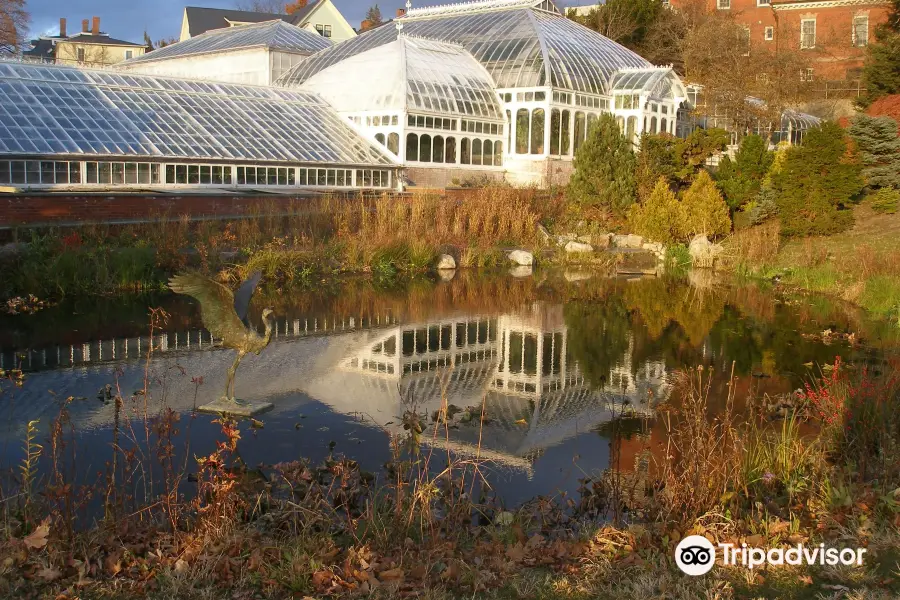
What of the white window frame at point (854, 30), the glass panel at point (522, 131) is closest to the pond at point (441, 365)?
the glass panel at point (522, 131)

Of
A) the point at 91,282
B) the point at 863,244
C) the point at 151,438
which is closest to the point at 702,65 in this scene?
the point at 863,244

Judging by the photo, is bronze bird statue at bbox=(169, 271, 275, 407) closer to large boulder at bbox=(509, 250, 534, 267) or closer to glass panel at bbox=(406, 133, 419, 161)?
large boulder at bbox=(509, 250, 534, 267)

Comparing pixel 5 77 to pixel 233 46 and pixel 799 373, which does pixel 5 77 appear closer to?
pixel 233 46

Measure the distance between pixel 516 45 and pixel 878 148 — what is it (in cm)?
1746

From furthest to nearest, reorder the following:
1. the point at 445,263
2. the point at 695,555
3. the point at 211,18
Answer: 1. the point at 211,18
2. the point at 445,263
3. the point at 695,555

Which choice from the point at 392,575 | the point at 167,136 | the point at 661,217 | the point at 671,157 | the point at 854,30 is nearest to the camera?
the point at 392,575

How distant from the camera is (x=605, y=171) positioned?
90.9ft

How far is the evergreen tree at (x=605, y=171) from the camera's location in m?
27.6

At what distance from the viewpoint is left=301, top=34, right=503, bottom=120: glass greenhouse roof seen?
3381cm

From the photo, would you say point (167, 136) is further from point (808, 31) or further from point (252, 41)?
point (808, 31)

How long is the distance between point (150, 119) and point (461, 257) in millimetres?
11408

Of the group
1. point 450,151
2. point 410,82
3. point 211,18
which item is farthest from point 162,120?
point 211,18

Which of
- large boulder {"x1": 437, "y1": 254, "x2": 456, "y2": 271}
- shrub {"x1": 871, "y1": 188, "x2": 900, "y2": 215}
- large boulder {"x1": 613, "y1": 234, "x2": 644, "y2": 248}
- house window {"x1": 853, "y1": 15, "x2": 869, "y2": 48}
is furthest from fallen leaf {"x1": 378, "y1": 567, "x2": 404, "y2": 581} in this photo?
house window {"x1": 853, "y1": 15, "x2": 869, "y2": 48}

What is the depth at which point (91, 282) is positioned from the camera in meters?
17.5
